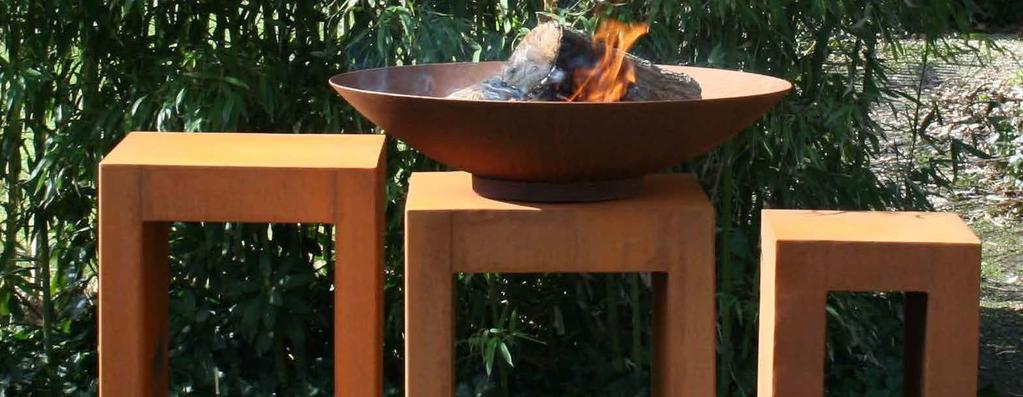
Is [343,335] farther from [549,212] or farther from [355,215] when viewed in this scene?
[549,212]

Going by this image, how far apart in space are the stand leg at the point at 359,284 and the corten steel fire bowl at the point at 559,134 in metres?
0.13

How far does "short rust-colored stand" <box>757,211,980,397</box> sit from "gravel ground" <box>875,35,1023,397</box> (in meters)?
0.96

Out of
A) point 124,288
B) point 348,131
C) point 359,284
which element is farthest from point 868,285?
point 348,131

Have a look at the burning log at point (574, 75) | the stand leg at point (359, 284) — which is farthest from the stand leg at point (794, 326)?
the stand leg at point (359, 284)

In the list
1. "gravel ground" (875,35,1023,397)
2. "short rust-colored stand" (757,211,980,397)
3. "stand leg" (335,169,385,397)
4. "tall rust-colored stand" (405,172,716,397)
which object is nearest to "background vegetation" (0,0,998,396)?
"gravel ground" (875,35,1023,397)

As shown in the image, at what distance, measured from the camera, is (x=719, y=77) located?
2270 millimetres

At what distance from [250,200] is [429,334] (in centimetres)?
33

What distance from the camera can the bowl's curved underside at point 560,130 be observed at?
1854 millimetres

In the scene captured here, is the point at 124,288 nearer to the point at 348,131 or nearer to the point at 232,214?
the point at 232,214

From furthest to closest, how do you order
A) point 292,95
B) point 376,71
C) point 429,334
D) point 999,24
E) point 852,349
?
point 999,24 < point 852,349 < point 292,95 < point 376,71 < point 429,334

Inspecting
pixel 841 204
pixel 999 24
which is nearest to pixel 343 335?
pixel 841 204

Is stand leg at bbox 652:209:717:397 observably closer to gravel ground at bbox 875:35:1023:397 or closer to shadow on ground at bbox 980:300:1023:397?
gravel ground at bbox 875:35:1023:397

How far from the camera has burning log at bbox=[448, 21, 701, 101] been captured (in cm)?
199

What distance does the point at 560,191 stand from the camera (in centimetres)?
201
